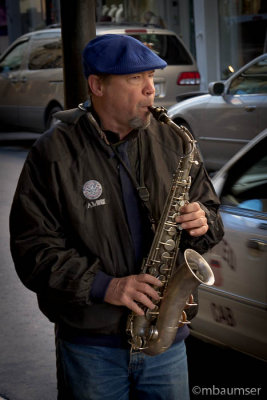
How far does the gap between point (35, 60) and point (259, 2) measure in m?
6.04

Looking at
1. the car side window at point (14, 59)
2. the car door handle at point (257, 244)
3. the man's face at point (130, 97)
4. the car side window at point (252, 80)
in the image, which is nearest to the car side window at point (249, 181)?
the car door handle at point (257, 244)

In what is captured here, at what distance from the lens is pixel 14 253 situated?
280 centimetres

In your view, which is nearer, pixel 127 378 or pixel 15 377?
pixel 127 378

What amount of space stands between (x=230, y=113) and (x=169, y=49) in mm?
4757

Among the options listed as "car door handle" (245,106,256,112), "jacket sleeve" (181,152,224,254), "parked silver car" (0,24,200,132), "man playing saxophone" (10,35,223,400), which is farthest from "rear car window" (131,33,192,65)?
"man playing saxophone" (10,35,223,400)

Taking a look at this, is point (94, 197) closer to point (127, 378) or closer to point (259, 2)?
point (127, 378)

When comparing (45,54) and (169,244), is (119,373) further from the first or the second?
(45,54)

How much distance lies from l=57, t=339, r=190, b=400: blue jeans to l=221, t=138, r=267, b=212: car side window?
5.86 feet

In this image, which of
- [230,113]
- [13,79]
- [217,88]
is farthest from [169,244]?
[13,79]

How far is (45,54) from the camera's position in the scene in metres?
15.3

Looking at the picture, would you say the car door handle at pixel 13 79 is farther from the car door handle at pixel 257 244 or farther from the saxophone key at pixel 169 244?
the saxophone key at pixel 169 244

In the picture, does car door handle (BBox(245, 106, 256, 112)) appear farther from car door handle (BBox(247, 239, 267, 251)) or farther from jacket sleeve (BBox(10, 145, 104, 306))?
jacket sleeve (BBox(10, 145, 104, 306))

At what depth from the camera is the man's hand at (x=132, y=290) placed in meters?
2.68

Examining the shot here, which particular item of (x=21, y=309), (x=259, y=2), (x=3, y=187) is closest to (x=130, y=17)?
(x=259, y=2)
